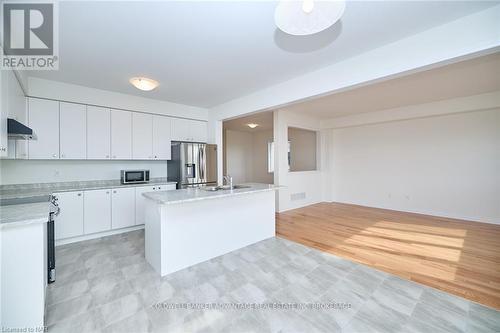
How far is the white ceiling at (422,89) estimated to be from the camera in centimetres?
308

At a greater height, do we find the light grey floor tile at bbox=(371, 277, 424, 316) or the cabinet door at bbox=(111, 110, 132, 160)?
the cabinet door at bbox=(111, 110, 132, 160)

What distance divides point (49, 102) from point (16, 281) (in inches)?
121

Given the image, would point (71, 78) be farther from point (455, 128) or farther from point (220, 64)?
point (455, 128)

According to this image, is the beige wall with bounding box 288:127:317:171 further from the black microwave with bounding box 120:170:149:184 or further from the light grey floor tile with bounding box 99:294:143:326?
the light grey floor tile with bounding box 99:294:143:326

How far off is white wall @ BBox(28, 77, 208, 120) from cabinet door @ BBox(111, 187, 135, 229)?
1648 millimetres

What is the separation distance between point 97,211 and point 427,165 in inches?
288

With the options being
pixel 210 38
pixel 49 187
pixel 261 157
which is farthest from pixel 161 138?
pixel 261 157

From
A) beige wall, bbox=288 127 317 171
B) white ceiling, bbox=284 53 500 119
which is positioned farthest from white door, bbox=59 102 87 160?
beige wall, bbox=288 127 317 171

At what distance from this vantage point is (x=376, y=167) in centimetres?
608

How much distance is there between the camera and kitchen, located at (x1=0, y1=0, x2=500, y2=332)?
180 cm

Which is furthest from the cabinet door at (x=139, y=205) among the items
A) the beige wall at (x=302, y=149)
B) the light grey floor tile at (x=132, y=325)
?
the beige wall at (x=302, y=149)

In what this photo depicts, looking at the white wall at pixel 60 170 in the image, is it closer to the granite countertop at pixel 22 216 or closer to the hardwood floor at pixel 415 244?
the granite countertop at pixel 22 216

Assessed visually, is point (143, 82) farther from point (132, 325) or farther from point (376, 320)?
point (376, 320)

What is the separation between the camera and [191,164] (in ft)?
15.0
